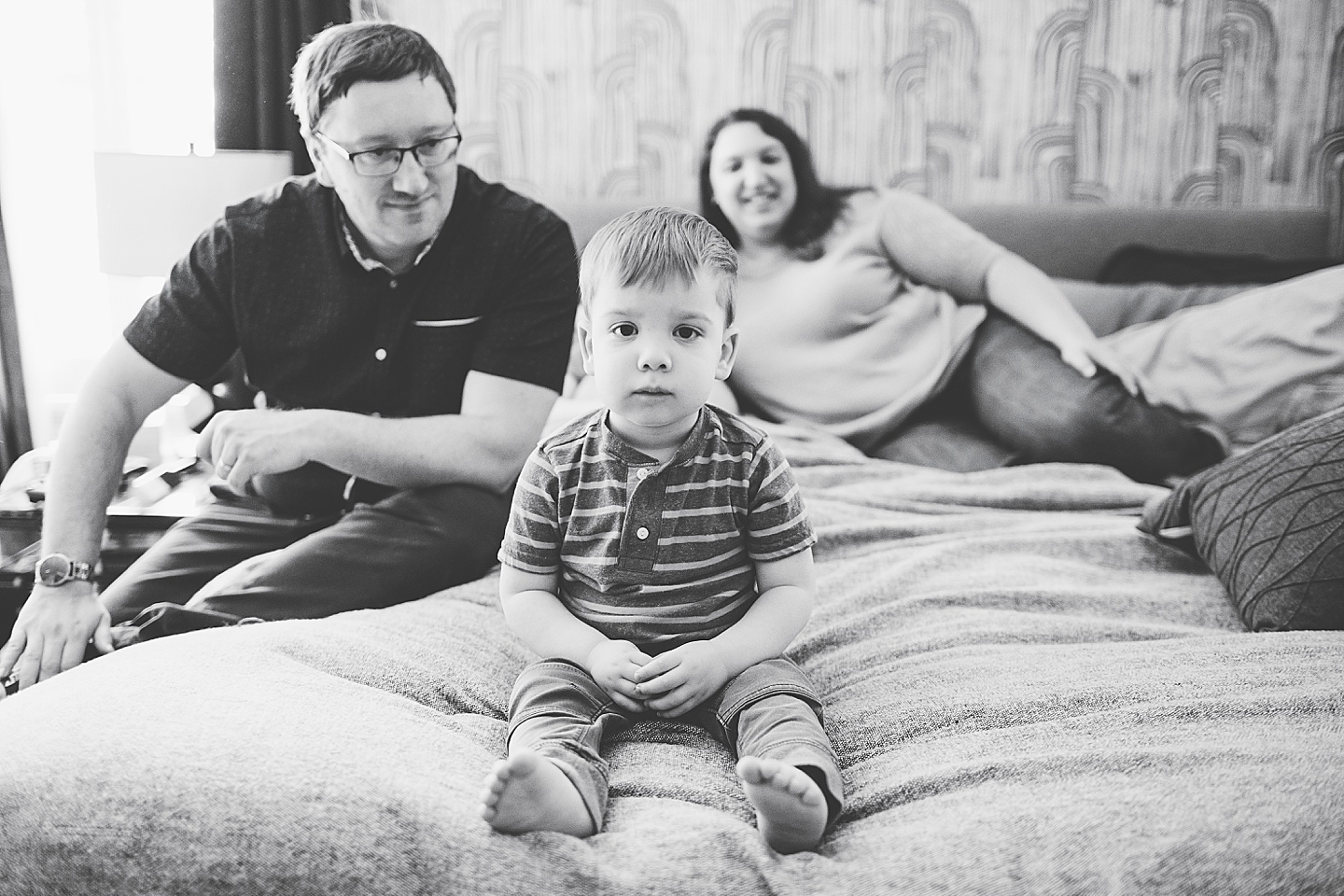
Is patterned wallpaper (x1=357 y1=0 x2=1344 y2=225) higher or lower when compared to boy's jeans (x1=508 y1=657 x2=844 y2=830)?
higher

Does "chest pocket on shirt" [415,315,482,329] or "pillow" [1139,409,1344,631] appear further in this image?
"chest pocket on shirt" [415,315,482,329]

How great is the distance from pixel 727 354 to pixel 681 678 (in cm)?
33

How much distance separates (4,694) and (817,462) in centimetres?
125

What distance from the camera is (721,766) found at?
92 cm

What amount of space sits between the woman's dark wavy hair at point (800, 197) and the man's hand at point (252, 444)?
1.18 meters

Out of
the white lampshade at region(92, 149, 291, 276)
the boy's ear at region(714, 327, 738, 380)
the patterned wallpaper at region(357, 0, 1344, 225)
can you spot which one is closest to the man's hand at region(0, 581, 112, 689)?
the boy's ear at region(714, 327, 738, 380)

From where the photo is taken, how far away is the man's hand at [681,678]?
91 cm

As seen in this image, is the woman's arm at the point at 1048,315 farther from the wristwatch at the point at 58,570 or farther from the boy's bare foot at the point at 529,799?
the wristwatch at the point at 58,570

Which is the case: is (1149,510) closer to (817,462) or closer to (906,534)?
(906,534)

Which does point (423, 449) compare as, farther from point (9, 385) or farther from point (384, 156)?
point (9, 385)

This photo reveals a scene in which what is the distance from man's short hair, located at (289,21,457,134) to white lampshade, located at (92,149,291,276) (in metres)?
0.87

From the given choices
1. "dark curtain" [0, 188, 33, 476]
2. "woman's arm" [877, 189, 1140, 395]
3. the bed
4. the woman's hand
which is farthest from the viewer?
"dark curtain" [0, 188, 33, 476]

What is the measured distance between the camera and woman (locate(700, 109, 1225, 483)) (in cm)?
189

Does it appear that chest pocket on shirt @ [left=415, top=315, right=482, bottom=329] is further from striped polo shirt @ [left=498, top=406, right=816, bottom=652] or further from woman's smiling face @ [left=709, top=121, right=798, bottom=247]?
woman's smiling face @ [left=709, top=121, right=798, bottom=247]
